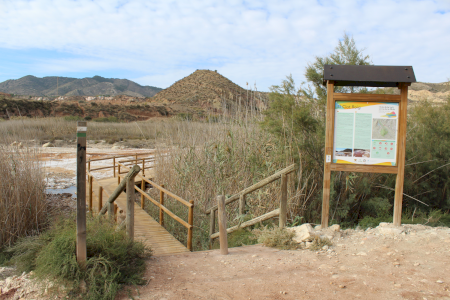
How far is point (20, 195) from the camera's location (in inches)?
242

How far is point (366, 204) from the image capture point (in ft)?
20.1

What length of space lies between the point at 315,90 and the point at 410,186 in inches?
106

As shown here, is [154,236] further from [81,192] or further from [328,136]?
[328,136]

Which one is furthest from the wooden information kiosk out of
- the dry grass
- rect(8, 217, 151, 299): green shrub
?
the dry grass

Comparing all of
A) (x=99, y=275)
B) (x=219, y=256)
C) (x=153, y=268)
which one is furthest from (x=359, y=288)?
(x=99, y=275)

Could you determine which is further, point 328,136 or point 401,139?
point 328,136

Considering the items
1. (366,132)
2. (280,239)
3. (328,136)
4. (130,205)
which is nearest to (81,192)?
(130,205)

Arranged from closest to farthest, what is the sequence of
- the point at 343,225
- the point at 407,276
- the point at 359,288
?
the point at 359,288 < the point at 407,276 < the point at 343,225

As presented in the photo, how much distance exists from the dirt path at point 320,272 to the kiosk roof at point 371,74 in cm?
211

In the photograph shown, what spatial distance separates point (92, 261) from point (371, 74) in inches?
164

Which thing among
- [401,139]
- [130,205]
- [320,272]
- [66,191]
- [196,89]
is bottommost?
[66,191]

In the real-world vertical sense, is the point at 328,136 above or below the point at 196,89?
below

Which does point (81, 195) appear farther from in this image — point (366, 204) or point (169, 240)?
point (366, 204)

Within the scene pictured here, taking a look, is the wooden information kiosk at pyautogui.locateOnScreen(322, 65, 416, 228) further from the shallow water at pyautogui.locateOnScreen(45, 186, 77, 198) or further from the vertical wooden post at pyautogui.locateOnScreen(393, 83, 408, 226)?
the shallow water at pyautogui.locateOnScreen(45, 186, 77, 198)
